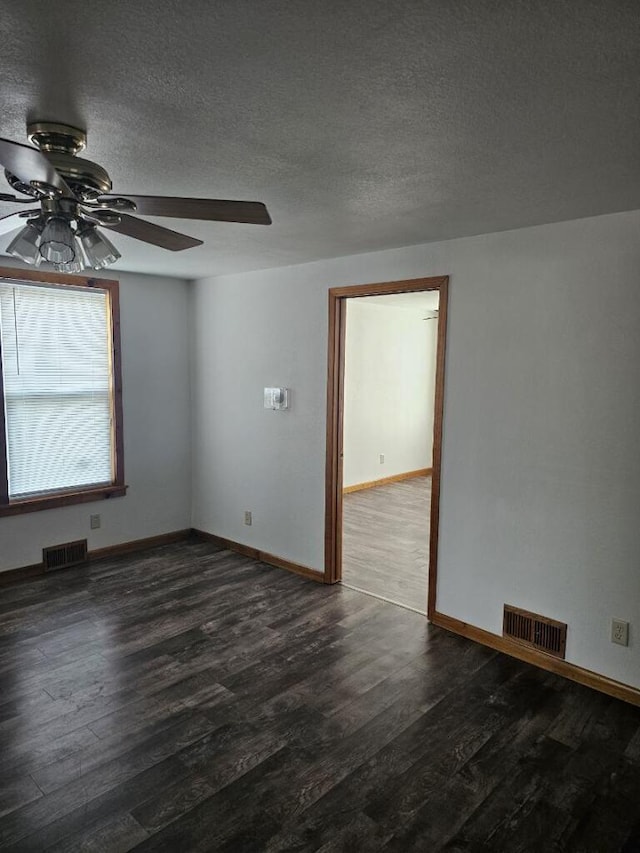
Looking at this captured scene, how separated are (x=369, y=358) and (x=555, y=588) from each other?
4.74 metres

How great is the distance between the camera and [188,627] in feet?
11.5

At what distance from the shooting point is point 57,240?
1801 mm

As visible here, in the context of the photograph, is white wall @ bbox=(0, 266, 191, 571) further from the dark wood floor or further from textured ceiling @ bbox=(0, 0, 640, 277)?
textured ceiling @ bbox=(0, 0, 640, 277)

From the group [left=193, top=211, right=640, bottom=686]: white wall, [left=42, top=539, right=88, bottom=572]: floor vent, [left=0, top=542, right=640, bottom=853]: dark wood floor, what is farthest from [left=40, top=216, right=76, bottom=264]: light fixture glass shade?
[left=42, top=539, right=88, bottom=572]: floor vent

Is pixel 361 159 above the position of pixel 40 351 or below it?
above

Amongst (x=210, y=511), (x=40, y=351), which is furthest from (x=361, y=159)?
(x=210, y=511)

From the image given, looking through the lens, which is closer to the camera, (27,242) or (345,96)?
(345,96)

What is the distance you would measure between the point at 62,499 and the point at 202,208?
11.0 feet

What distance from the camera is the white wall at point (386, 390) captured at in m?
7.16

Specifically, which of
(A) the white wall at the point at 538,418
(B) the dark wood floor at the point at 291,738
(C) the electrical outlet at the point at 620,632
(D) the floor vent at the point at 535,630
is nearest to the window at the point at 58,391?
(B) the dark wood floor at the point at 291,738

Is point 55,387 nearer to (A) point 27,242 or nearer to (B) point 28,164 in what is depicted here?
(A) point 27,242

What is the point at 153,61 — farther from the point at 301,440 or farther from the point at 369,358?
the point at 369,358

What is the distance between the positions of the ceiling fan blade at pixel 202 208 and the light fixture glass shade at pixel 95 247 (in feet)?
0.54

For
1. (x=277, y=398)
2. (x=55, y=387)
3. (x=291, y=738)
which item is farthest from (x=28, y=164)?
(x=55, y=387)
